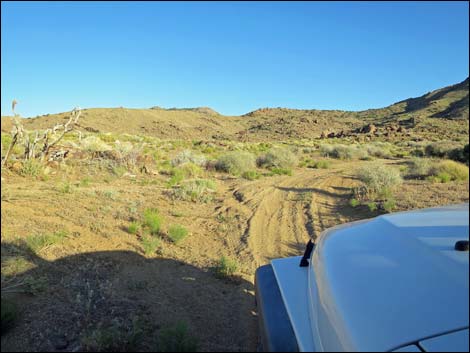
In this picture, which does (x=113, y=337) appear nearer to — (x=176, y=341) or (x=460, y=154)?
(x=176, y=341)

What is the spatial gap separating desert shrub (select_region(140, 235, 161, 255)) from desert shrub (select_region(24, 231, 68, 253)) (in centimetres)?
130

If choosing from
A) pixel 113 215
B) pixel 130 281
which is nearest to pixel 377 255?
pixel 130 281

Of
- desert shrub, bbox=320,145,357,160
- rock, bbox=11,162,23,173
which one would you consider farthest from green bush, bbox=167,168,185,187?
desert shrub, bbox=320,145,357,160

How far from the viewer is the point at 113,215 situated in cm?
778

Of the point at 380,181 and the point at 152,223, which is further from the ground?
the point at 380,181

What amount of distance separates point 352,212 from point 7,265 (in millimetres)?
7497

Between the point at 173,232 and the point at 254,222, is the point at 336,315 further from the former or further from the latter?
the point at 254,222

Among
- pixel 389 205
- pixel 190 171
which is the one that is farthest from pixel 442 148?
pixel 190 171

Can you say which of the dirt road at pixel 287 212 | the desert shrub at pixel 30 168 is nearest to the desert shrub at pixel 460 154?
the dirt road at pixel 287 212

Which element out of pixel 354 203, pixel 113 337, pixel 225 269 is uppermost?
pixel 354 203

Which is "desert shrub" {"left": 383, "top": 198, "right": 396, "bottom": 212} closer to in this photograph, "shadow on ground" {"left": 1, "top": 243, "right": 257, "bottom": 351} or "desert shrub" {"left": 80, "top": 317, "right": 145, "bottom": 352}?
"shadow on ground" {"left": 1, "top": 243, "right": 257, "bottom": 351}

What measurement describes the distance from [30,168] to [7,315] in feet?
29.5

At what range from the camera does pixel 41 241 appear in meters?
5.23

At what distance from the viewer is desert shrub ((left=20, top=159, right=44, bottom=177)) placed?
11078mm
